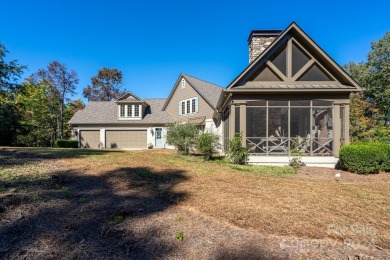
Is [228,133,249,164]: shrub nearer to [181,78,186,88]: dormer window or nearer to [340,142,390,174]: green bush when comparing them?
[340,142,390,174]: green bush

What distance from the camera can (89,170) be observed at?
7.62m

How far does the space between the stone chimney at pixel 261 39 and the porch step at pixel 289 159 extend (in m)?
5.95

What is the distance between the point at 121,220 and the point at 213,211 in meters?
1.71

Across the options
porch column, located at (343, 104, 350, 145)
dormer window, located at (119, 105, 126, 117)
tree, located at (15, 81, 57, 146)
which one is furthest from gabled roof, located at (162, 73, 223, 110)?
tree, located at (15, 81, 57, 146)

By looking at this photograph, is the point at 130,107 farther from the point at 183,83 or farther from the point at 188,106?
the point at 188,106

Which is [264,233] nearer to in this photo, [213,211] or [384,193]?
[213,211]

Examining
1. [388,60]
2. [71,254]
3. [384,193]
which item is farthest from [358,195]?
[388,60]

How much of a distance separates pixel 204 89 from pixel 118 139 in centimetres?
990

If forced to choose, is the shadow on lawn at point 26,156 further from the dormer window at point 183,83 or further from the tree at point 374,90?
the tree at point 374,90

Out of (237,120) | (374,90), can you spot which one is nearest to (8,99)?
(237,120)

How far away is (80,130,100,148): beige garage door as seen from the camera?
22375 mm

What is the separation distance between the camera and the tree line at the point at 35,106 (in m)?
→ 18.5

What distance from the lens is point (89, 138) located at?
22.5 m

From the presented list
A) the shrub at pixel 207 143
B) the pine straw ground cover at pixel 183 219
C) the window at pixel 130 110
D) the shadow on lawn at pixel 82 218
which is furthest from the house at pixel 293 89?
the window at pixel 130 110
